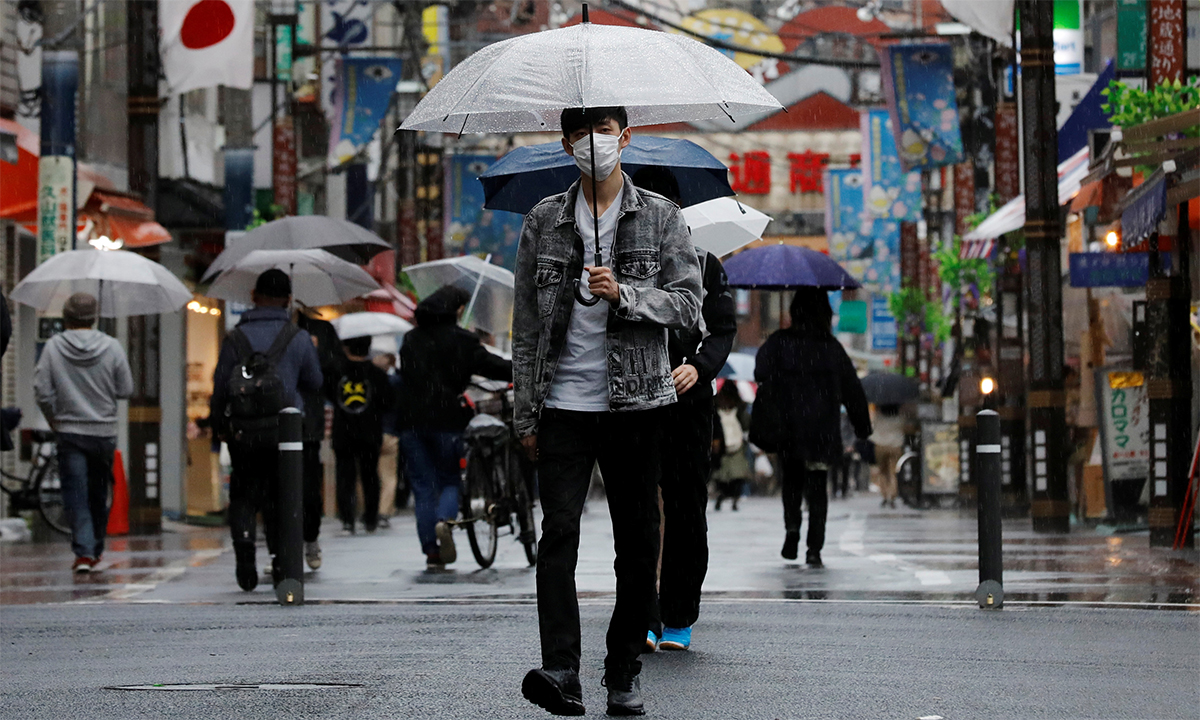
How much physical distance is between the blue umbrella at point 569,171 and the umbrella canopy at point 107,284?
6.27 m

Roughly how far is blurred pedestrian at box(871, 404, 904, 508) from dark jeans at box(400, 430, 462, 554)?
17513mm

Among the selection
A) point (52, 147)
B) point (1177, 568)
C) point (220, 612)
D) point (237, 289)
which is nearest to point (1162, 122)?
point (1177, 568)

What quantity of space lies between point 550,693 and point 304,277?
10.5m

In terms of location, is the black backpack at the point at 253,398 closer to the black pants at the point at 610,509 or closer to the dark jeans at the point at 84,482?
the dark jeans at the point at 84,482

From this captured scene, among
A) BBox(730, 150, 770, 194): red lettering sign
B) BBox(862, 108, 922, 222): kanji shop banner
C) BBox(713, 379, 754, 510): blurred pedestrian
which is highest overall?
BBox(730, 150, 770, 194): red lettering sign

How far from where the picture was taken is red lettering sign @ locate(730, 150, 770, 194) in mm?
60719

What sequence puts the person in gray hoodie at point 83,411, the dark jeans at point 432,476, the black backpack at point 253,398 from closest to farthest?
the black backpack at point 253,398
the dark jeans at point 432,476
the person in gray hoodie at point 83,411

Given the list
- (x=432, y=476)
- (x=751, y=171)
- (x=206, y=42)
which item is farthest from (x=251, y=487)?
(x=751, y=171)

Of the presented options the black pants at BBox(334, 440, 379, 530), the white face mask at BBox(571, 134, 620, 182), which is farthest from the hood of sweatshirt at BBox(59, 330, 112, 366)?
the white face mask at BBox(571, 134, 620, 182)

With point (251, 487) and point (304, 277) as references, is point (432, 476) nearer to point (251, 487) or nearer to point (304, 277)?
point (251, 487)

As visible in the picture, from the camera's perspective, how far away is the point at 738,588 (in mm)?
11562

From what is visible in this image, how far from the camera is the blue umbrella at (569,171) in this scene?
29.3 feet

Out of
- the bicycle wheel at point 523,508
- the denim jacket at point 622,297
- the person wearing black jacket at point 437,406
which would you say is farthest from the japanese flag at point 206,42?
the denim jacket at point 622,297

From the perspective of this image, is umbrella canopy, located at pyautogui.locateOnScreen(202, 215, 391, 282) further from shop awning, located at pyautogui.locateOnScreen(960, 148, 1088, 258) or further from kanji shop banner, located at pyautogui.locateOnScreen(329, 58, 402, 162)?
kanji shop banner, located at pyautogui.locateOnScreen(329, 58, 402, 162)
